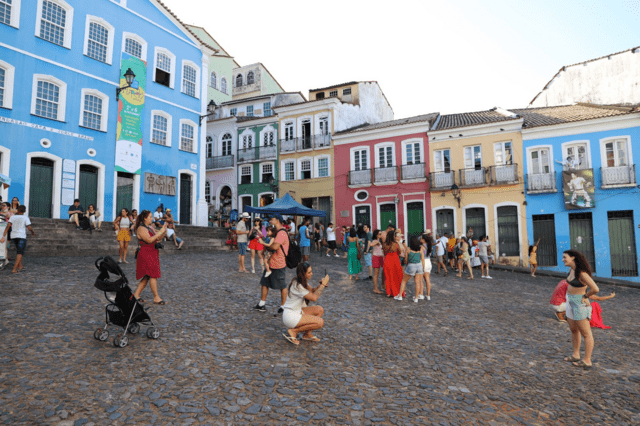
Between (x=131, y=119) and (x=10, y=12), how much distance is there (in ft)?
19.3

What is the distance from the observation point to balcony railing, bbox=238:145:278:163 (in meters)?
28.6

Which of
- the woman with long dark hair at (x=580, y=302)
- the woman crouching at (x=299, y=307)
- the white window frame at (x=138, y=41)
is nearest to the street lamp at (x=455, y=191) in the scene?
the woman with long dark hair at (x=580, y=302)

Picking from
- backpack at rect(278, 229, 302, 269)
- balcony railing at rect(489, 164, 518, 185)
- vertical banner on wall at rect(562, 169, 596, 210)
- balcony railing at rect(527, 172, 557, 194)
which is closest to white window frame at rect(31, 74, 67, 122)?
backpack at rect(278, 229, 302, 269)

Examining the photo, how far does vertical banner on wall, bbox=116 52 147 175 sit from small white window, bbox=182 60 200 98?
2640mm

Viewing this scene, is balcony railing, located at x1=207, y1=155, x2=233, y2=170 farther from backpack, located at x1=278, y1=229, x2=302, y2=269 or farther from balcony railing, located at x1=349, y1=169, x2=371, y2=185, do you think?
backpack, located at x1=278, y1=229, x2=302, y2=269

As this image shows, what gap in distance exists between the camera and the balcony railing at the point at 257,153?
28.6m

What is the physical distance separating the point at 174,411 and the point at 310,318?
2.33 m

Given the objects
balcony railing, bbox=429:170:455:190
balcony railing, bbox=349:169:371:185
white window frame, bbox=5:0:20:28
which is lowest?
balcony railing, bbox=429:170:455:190

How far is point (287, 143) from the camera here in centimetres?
2794

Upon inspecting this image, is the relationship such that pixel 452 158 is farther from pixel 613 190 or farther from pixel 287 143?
pixel 287 143

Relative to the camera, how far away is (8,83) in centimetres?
1531

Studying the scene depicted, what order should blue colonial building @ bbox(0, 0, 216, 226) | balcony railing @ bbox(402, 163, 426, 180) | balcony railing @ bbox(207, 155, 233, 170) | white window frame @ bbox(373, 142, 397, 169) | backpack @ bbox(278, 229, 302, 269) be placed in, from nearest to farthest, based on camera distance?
backpack @ bbox(278, 229, 302, 269) < blue colonial building @ bbox(0, 0, 216, 226) < balcony railing @ bbox(402, 163, 426, 180) < white window frame @ bbox(373, 142, 397, 169) < balcony railing @ bbox(207, 155, 233, 170)

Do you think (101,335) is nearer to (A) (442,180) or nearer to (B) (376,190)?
(A) (442,180)

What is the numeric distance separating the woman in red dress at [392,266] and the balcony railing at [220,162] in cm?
2261
